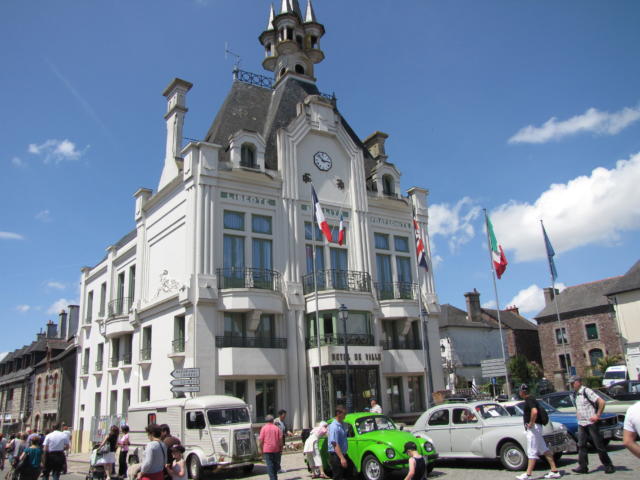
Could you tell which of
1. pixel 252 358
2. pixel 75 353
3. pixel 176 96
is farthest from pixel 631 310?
pixel 75 353

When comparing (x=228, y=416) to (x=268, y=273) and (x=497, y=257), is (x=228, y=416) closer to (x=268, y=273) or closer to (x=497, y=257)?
(x=268, y=273)

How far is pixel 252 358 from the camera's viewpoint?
2333cm

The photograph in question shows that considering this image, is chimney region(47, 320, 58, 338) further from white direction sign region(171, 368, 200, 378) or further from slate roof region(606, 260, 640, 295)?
slate roof region(606, 260, 640, 295)

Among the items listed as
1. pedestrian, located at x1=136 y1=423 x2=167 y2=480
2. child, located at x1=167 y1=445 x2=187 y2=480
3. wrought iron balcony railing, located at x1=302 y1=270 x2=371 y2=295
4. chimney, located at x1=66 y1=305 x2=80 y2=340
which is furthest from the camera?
chimney, located at x1=66 y1=305 x2=80 y2=340

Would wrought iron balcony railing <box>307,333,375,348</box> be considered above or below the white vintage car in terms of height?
above

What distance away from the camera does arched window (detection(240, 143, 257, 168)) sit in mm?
26584

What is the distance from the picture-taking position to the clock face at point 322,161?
28984mm

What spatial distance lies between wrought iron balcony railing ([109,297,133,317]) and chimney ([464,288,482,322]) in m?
35.3

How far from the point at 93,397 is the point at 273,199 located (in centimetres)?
1777

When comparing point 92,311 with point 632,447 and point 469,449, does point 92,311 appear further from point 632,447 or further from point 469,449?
point 632,447

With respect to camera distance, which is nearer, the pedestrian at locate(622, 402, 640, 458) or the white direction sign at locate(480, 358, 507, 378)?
the pedestrian at locate(622, 402, 640, 458)

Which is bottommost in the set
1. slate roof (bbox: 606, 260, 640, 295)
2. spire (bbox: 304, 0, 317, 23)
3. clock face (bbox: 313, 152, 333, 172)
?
slate roof (bbox: 606, 260, 640, 295)

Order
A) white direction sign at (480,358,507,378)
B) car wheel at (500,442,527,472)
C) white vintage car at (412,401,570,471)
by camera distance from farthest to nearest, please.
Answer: white direction sign at (480,358,507,378) < white vintage car at (412,401,570,471) < car wheel at (500,442,527,472)

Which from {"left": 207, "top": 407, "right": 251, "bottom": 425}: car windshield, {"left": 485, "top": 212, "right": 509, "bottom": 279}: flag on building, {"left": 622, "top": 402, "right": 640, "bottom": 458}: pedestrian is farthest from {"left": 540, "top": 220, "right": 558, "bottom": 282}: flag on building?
{"left": 622, "top": 402, "right": 640, "bottom": 458}: pedestrian
